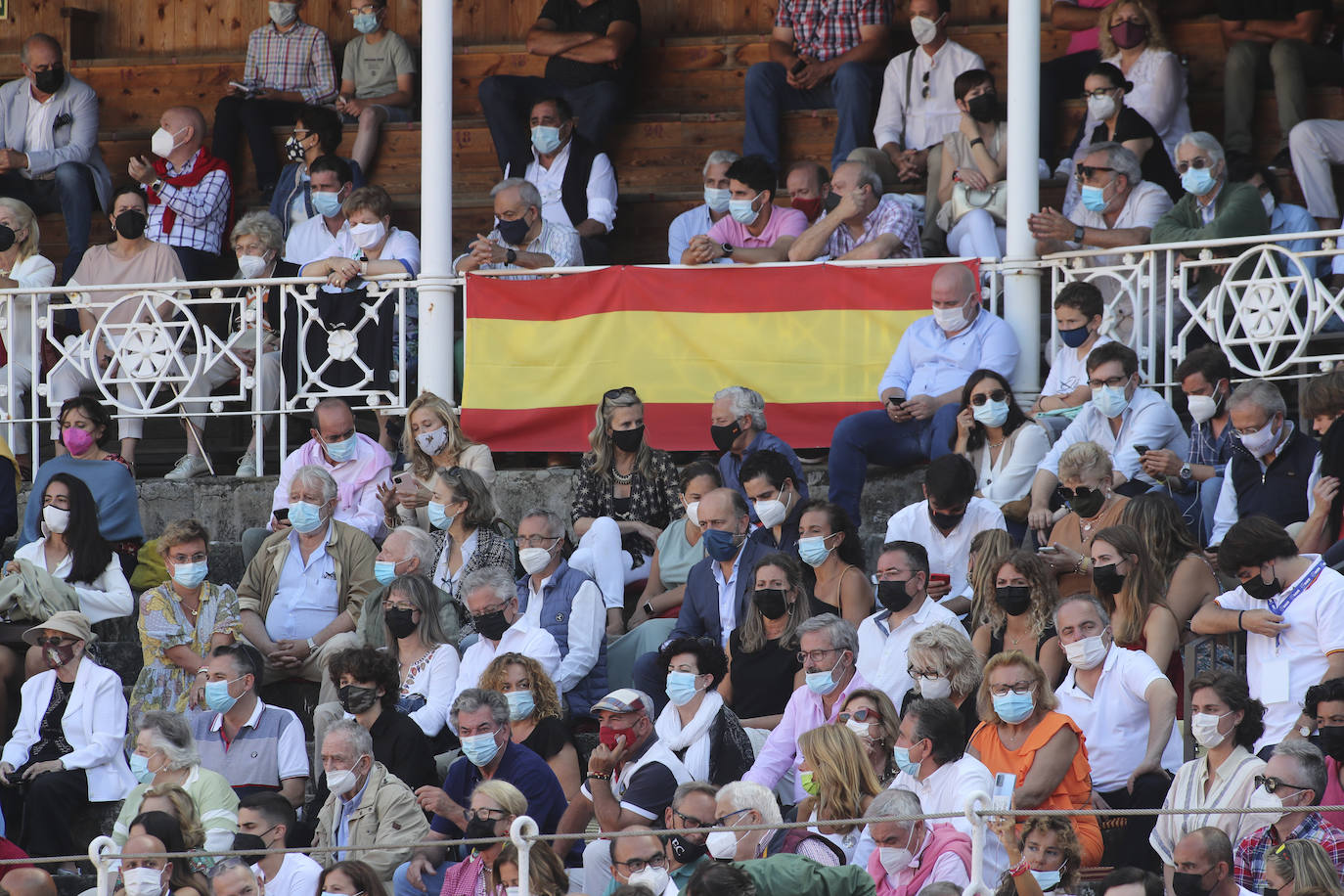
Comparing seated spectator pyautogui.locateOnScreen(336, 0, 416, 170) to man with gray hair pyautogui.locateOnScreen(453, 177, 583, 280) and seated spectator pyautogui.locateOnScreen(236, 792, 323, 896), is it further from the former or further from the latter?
seated spectator pyautogui.locateOnScreen(236, 792, 323, 896)

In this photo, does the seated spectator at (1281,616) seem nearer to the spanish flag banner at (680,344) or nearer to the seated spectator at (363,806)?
the spanish flag banner at (680,344)

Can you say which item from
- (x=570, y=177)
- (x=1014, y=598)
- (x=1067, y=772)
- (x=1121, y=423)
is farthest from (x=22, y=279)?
(x=1067, y=772)

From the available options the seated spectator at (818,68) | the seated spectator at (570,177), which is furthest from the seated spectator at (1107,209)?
the seated spectator at (570,177)

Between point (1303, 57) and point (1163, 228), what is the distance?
93.6 inches

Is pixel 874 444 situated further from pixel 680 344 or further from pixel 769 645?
pixel 769 645

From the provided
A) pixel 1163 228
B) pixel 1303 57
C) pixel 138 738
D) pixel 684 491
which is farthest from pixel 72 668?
pixel 1303 57

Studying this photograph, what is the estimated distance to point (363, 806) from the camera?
27.4 feet

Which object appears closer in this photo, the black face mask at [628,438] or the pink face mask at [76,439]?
the black face mask at [628,438]

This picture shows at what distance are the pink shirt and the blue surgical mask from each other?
1.19 metres

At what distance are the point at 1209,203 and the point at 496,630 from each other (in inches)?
163

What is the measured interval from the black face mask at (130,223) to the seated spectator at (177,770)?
161 inches

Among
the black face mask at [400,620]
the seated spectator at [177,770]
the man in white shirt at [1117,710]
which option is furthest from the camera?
the black face mask at [400,620]

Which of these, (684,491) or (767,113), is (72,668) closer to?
(684,491)

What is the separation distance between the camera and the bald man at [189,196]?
12.8 metres
